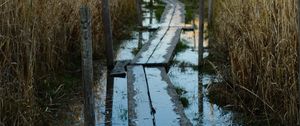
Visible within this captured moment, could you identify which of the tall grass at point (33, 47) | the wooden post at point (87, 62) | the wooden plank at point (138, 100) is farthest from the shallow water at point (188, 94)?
the wooden post at point (87, 62)

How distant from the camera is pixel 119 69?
618 centimetres

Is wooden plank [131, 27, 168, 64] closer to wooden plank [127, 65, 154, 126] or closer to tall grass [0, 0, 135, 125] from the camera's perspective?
wooden plank [127, 65, 154, 126]

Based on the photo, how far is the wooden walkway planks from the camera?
21.3ft

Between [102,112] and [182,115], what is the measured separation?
79 cm

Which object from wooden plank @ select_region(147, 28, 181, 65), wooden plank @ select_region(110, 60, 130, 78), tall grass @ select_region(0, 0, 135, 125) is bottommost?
wooden plank @ select_region(110, 60, 130, 78)

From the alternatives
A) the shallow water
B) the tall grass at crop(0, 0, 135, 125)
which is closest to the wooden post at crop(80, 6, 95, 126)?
the tall grass at crop(0, 0, 135, 125)

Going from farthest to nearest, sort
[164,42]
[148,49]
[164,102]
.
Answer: [164,42] < [148,49] < [164,102]

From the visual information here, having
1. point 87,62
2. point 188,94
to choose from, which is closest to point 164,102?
point 188,94

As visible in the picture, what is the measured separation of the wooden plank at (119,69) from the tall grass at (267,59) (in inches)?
56.7

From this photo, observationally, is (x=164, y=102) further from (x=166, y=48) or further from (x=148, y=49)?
(x=166, y=48)

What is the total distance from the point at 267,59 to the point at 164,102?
3.12 ft

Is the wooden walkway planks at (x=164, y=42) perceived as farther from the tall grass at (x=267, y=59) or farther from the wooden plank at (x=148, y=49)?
the tall grass at (x=267, y=59)

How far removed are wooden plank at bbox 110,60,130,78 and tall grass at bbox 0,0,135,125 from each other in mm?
430

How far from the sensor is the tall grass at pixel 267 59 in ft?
13.4
